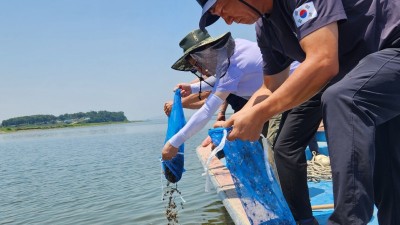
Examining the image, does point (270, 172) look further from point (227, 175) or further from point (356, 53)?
point (227, 175)

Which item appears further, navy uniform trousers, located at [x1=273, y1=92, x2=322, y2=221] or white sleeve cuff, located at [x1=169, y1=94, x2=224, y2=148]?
white sleeve cuff, located at [x1=169, y1=94, x2=224, y2=148]


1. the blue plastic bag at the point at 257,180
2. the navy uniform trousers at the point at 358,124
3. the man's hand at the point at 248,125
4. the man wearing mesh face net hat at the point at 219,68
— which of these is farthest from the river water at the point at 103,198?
the navy uniform trousers at the point at 358,124

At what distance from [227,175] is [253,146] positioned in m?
3.47

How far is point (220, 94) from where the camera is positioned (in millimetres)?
3975

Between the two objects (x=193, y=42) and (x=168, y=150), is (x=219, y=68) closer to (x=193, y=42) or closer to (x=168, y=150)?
(x=193, y=42)

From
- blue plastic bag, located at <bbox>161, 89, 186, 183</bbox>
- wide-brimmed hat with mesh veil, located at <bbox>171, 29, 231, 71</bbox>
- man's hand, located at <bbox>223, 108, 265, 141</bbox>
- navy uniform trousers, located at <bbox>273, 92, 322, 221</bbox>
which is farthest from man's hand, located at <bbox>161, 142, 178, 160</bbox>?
man's hand, located at <bbox>223, 108, 265, 141</bbox>

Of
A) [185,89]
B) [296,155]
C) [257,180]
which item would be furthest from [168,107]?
[257,180]

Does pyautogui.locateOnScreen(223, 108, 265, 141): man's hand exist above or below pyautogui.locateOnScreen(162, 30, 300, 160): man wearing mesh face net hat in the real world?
below

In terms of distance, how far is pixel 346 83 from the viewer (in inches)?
67.5

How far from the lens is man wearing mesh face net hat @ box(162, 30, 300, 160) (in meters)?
3.95

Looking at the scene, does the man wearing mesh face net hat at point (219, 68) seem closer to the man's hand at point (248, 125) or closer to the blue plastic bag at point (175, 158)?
the blue plastic bag at point (175, 158)

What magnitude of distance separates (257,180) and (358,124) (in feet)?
3.32

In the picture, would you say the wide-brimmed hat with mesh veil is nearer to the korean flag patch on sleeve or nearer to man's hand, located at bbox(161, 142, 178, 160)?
man's hand, located at bbox(161, 142, 178, 160)

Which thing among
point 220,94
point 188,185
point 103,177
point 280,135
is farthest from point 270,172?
point 103,177
